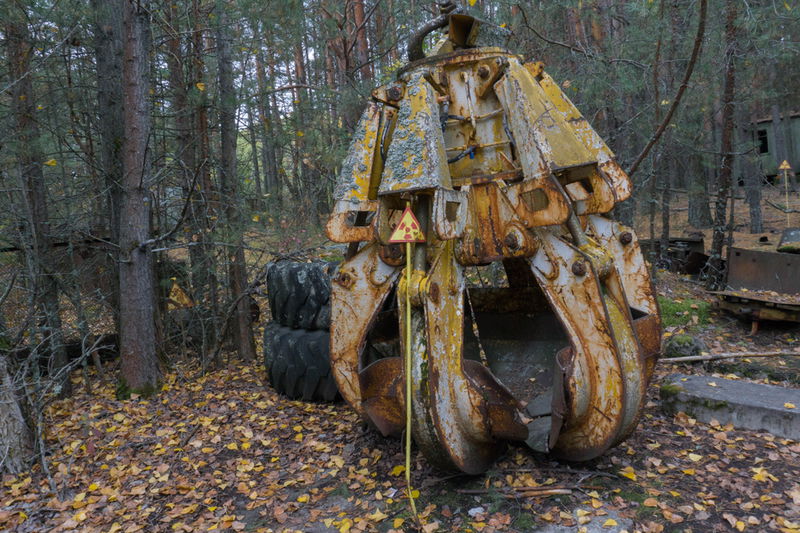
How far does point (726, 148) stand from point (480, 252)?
21.9 feet

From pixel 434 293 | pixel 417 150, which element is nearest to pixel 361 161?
pixel 417 150

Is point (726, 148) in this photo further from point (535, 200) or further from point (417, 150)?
point (417, 150)

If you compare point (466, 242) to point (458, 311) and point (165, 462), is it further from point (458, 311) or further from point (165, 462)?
point (165, 462)

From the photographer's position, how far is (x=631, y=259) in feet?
13.3

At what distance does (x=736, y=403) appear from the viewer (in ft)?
13.8

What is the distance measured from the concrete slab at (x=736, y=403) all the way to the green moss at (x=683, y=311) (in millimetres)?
2506

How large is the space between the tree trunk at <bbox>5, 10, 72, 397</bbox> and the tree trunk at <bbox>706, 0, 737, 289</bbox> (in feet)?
28.1

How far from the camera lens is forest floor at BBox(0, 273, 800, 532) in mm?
3186

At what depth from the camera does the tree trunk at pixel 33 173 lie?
5.56 metres

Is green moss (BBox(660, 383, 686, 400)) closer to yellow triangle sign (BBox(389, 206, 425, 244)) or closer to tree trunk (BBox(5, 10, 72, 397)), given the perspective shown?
yellow triangle sign (BBox(389, 206, 425, 244))

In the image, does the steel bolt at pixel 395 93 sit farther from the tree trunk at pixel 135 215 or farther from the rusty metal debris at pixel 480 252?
the tree trunk at pixel 135 215

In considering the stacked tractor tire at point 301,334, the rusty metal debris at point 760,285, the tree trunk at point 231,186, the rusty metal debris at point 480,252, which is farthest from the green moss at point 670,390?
the tree trunk at point 231,186

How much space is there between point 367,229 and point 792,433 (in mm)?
3332

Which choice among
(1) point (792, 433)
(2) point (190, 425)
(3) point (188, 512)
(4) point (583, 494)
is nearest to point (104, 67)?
(2) point (190, 425)
